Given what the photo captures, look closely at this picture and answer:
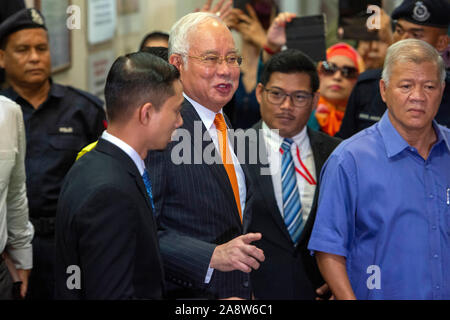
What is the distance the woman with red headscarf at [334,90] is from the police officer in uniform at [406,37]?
411 mm

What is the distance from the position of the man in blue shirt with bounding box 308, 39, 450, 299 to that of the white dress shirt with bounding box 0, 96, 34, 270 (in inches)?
45.2

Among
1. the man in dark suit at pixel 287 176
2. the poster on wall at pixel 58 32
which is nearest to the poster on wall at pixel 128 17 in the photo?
the poster on wall at pixel 58 32

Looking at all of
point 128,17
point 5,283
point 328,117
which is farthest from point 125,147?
point 128,17

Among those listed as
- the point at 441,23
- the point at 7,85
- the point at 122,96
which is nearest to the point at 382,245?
the point at 122,96

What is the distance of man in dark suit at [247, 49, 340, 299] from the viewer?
2584mm

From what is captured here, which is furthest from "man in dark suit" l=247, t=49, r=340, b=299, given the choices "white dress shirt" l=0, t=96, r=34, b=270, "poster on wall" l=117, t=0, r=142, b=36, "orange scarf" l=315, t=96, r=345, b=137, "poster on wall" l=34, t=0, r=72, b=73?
"poster on wall" l=117, t=0, r=142, b=36

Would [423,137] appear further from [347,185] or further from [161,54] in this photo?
[161,54]

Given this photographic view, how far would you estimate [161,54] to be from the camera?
2250 millimetres

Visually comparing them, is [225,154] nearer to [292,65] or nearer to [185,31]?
[185,31]

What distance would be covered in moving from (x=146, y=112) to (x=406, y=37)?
175 centimetres

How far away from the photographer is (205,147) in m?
2.02

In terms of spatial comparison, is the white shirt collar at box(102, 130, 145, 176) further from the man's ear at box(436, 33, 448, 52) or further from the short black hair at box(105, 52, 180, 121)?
the man's ear at box(436, 33, 448, 52)

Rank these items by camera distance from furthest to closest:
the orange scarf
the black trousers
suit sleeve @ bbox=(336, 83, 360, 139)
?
1. the orange scarf
2. suit sleeve @ bbox=(336, 83, 360, 139)
3. the black trousers

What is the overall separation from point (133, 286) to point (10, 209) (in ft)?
3.93
